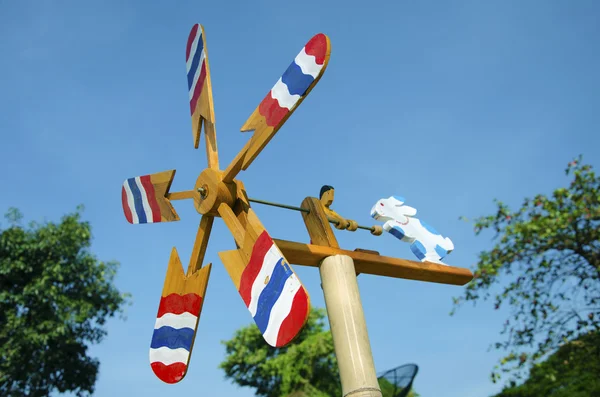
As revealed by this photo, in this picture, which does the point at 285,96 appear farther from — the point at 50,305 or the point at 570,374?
the point at 50,305

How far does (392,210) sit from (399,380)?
17.4 feet

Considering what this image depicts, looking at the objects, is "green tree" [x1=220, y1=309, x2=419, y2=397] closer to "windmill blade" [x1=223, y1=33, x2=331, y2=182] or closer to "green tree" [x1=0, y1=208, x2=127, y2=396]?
"green tree" [x1=0, y1=208, x2=127, y2=396]

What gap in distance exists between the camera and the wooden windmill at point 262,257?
222cm

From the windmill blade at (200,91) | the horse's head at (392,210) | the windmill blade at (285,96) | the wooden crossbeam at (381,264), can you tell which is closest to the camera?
the windmill blade at (285,96)

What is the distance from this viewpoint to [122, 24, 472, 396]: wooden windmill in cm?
222

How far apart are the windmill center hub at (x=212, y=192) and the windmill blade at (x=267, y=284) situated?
0.26 metres

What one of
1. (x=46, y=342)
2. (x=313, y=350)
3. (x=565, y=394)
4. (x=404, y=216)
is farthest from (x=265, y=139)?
(x=313, y=350)

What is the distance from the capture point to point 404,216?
11.9ft

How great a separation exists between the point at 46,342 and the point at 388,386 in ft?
25.4

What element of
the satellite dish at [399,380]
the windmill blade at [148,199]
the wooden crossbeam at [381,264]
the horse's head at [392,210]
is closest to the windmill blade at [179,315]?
the windmill blade at [148,199]

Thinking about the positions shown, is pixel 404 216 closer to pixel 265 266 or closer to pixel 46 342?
pixel 265 266

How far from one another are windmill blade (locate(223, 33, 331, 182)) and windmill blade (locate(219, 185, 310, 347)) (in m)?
0.34

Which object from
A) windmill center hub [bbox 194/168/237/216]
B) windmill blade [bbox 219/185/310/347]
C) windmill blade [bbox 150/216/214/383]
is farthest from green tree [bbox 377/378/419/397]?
windmill blade [bbox 219/185/310/347]

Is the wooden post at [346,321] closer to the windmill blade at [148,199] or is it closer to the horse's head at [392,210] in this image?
the horse's head at [392,210]
